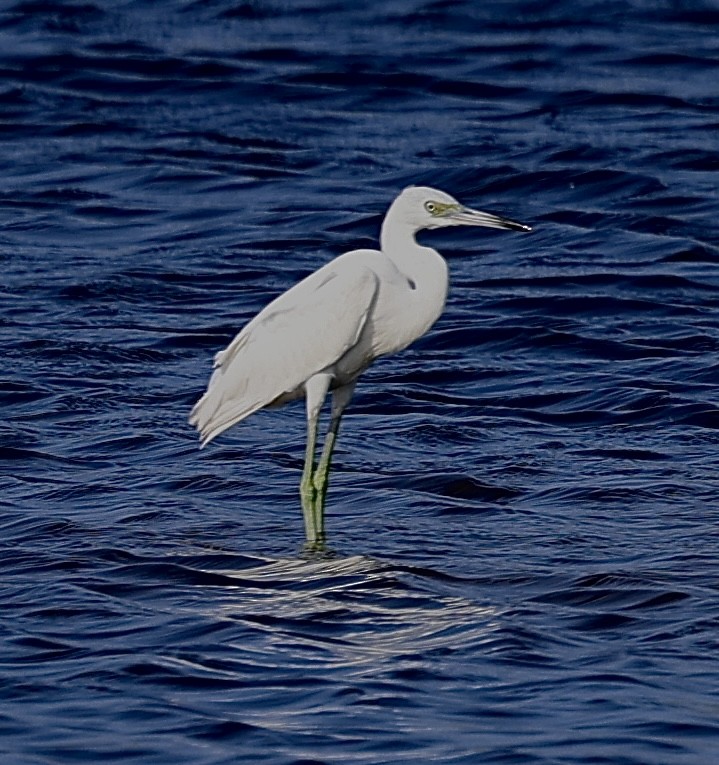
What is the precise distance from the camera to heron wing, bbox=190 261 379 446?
8.51 m

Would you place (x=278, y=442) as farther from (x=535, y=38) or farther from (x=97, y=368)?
(x=535, y=38)

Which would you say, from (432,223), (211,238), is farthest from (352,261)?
(211,238)

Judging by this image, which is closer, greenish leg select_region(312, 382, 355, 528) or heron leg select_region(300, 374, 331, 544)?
heron leg select_region(300, 374, 331, 544)

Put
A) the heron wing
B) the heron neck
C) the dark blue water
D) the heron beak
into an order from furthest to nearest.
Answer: the heron neck → the heron beak → the heron wing → the dark blue water

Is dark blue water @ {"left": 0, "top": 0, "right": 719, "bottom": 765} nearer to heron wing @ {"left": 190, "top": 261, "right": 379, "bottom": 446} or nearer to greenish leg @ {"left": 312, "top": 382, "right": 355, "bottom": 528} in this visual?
greenish leg @ {"left": 312, "top": 382, "right": 355, "bottom": 528}

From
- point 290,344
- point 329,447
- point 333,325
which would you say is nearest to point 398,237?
point 333,325

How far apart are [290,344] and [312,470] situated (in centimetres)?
62

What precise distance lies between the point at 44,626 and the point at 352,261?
91.4 inches

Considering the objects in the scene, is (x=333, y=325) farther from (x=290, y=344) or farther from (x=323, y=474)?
(x=323, y=474)

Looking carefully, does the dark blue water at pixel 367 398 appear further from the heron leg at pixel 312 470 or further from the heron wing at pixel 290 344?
the heron wing at pixel 290 344

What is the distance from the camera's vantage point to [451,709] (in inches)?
248

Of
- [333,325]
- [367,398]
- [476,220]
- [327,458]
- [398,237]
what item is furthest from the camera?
[367,398]

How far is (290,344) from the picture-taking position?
8.59m

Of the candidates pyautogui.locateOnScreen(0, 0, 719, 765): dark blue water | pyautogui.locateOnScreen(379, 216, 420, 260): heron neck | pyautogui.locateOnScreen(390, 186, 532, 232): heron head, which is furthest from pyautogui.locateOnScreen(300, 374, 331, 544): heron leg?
pyautogui.locateOnScreen(390, 186, 532, 232): heron head
